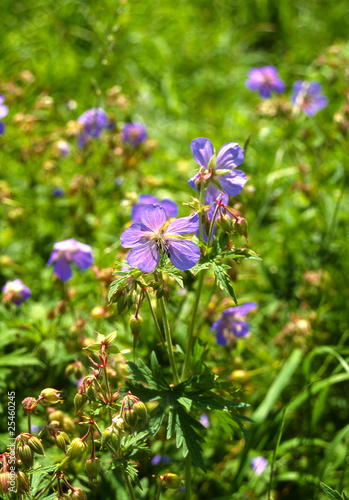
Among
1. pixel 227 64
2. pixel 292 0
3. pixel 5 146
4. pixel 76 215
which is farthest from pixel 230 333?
pixel 292 0

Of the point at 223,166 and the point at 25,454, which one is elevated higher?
the point at 223,166

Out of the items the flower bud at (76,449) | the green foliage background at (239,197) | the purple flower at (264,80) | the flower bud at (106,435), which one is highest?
the flower bud at (106,435)

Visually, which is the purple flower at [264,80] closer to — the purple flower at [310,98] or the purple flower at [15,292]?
the purple flower at [310,98]

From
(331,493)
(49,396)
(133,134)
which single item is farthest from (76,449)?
(133,134)

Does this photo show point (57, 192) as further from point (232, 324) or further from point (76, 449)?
point (76, 449)

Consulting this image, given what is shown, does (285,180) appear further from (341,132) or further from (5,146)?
(5,146)

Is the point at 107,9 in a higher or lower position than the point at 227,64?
higher

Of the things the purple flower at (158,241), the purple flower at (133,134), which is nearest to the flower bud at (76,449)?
the purple flower at (158,241)
